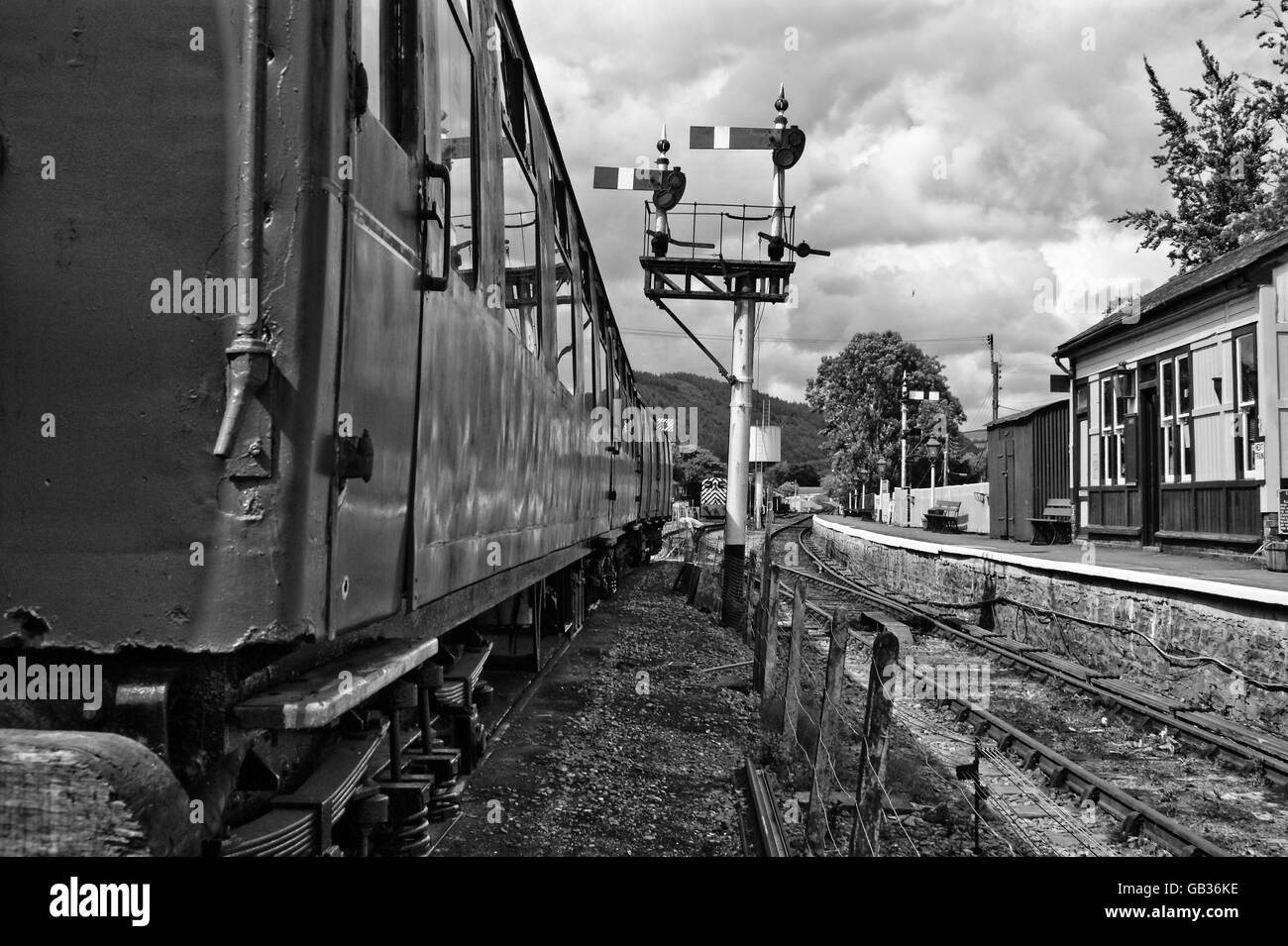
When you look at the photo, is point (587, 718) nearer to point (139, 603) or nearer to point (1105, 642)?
point (139, 603)

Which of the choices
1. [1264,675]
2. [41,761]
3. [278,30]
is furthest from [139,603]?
[1264,675]

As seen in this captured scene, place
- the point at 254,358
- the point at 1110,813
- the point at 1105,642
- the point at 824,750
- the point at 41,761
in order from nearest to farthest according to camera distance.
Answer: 1. the point at 41,761
2. the point at 254,358
3. the point at 824,750
4. the point at 1110,813
5. the point at 1105,642

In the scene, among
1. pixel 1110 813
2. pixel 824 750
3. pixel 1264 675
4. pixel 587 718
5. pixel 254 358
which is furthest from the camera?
pixel 1264 675

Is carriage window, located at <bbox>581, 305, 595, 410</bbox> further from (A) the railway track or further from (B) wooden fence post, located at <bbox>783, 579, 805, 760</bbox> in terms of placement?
(B) wooden fence post, located at <bbox>783, 579, 805, 760</bbox>

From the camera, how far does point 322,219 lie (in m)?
2.29

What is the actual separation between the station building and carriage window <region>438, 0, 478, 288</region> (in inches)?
512

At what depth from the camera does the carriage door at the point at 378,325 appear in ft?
8.01

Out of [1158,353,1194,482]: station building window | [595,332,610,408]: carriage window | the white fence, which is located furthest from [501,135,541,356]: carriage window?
the white fence

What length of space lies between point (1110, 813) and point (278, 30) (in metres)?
6.10

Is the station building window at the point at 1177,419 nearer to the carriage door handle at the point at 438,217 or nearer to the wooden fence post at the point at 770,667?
the wooden fence post at the point at 770,667

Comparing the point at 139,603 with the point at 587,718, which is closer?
the point at 139,603

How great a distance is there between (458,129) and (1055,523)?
2064 cm

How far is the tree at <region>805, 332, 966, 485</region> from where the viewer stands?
57.3 m
